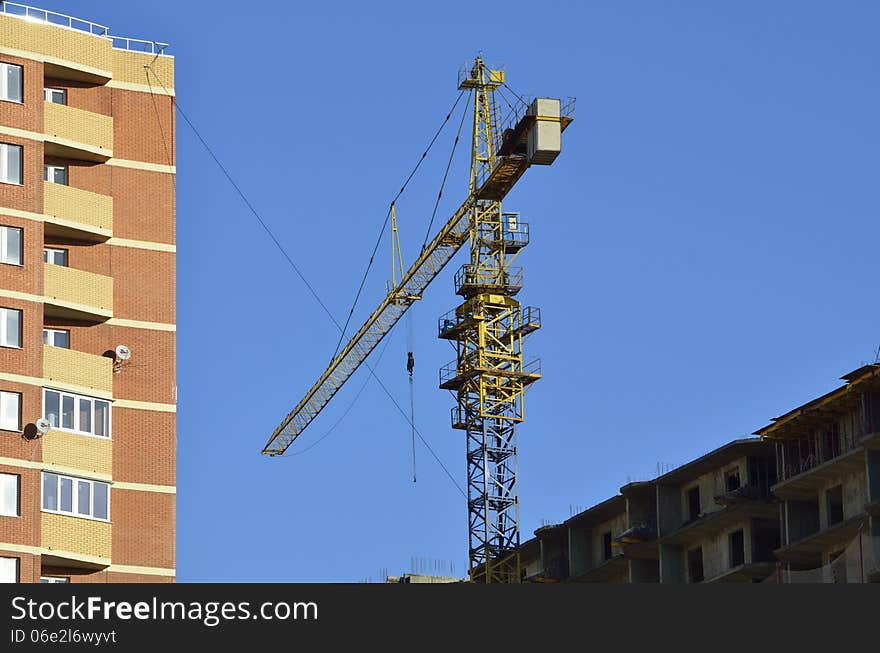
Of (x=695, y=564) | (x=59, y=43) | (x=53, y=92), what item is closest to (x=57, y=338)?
(x=53, y=92)

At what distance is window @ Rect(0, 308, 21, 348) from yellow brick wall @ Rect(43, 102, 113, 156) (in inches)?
295

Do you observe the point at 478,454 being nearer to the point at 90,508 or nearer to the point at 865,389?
the point at 865,389

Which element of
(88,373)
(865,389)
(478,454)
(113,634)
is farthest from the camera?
(478,454)

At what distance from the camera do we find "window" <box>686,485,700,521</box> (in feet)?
359

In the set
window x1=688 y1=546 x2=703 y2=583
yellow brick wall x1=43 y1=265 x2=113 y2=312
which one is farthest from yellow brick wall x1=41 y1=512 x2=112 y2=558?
window x1=688 y1=546 x2=703 y2=583

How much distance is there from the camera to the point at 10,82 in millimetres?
82438

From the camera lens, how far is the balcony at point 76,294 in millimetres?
81562

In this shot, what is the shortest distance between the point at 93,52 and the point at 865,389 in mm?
35296

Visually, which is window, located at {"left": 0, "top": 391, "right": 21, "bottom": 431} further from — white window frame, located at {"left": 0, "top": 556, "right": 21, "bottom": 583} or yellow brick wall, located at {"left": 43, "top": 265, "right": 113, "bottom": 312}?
white window frame, located at {"left": 0, "top": 556, "right": 21, "bottom": 583}

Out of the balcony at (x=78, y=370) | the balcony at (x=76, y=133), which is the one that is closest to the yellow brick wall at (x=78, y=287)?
the balcony at (x=78, y=370)

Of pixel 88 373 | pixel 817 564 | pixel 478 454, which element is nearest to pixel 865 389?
pixel 817 564

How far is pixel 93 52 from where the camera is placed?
280 ft

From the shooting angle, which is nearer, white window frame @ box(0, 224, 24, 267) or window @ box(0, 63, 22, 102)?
white window frame @ box(0, 224, 24, 267)

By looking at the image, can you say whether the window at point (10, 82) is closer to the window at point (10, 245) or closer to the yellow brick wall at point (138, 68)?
the yellow brick wall at point (138, 68)
